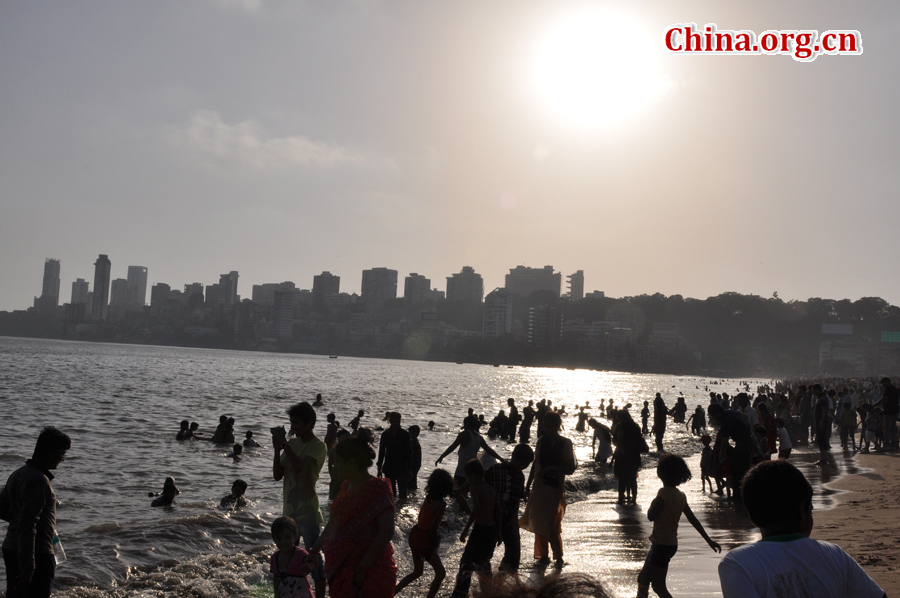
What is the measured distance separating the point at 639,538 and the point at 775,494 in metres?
7.52

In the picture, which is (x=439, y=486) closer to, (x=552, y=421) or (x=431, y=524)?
(x=431, y=524)

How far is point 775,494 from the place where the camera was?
7.28ft

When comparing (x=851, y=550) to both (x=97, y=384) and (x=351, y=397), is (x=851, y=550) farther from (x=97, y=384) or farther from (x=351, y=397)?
(x=97, y=384)

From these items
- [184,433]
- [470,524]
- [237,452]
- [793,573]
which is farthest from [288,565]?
[184,433]

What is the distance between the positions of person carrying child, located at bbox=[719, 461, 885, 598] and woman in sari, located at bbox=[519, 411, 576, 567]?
4801 millimetres

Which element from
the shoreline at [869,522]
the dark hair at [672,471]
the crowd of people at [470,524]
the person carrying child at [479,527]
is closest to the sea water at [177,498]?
the person carrying child at [479,527]

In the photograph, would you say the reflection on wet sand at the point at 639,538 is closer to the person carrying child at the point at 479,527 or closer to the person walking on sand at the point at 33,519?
the person carrying child at the point at 479,527

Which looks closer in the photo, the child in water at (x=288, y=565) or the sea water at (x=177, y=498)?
the child in water at (x=288, y=565)

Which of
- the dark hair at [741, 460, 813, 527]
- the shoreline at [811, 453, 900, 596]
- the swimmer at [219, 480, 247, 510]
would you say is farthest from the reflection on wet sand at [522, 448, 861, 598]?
the swimmer at [219, 480, 247, 510]

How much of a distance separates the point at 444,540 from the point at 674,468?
5.14 m

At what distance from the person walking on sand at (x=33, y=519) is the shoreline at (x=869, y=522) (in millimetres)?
7084

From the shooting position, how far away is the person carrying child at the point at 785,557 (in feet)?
6.78

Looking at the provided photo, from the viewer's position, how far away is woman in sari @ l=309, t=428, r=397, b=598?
4.04 meters

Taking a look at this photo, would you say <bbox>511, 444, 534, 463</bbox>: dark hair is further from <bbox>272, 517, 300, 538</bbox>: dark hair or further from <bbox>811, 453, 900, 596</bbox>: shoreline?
<bbox>811, 453, 900, 596</bbox>: shoreline
